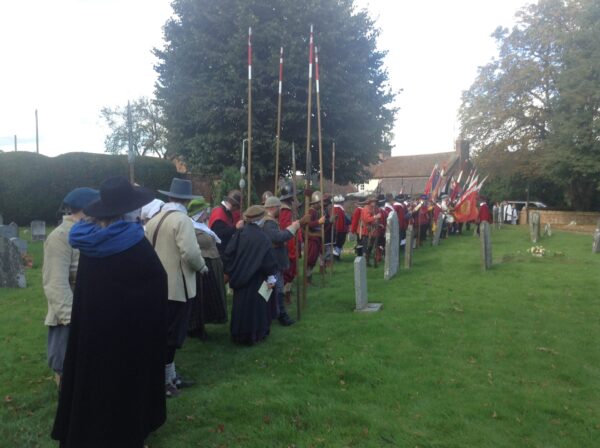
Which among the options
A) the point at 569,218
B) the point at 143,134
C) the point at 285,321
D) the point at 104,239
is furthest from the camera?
the point at 143,134

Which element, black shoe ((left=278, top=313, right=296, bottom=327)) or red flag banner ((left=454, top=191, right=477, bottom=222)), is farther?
red flag banner ((left=454, top=191, right=477, bottom=222))

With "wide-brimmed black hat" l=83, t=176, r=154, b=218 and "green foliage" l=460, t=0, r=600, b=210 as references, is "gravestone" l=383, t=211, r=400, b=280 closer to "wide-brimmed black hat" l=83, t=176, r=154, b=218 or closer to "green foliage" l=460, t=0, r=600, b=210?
"wide-brimmed black hat" l=83, t=176, r=154, b=218

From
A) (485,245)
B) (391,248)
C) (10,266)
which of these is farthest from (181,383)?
(485,245)

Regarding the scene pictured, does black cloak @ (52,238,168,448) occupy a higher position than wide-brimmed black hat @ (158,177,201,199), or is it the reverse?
wide-brimmed black hat @ (158,177,201,199)

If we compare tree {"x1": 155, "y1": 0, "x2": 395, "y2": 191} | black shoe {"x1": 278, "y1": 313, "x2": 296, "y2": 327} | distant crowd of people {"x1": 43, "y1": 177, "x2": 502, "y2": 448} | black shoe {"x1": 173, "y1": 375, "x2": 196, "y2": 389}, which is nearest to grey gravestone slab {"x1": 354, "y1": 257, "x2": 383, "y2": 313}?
black shoe {"x1": 278, "y1": 313, "x2": 296, "y2": 327}

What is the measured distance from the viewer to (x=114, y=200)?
3727 millimetres

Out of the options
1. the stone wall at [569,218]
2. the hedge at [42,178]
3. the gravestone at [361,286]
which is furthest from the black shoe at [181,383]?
the stone wall at [569,218]

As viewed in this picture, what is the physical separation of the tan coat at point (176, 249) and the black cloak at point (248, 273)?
152 cm

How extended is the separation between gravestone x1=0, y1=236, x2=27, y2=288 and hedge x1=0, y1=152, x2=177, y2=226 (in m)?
14.5

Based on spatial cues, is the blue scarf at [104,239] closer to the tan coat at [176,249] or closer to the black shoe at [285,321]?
the tan coat at [176,249]

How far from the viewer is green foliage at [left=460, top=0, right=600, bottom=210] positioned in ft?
107

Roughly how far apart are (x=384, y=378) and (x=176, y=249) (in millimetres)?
2607

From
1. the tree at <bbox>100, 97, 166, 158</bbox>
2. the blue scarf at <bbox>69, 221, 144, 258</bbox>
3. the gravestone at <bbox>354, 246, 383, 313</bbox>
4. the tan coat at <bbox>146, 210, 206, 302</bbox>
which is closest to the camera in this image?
the blue scarf at <bbox>69, 221, 144, 258</bbox>

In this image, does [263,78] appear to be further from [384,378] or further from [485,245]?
[384,378]
